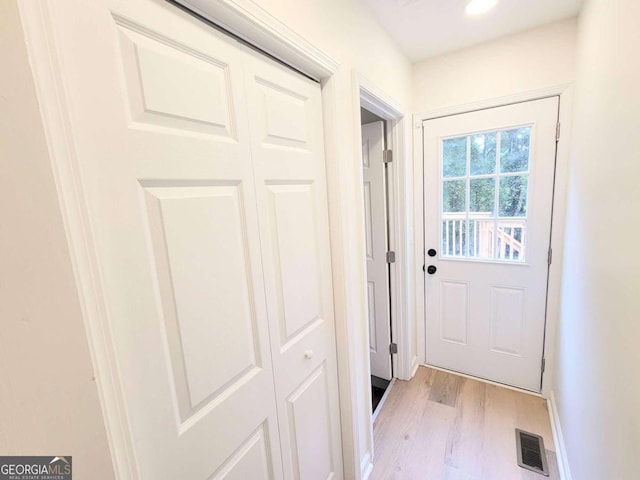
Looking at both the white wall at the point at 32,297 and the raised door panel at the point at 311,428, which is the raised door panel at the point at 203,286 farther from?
the raised door panel at the point at 311,428

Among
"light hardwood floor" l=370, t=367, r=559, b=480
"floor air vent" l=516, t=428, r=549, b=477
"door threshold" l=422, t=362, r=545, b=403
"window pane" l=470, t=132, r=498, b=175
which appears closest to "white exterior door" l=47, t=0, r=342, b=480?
"light hardwood floor" l=370, t=367, r=559, b=480

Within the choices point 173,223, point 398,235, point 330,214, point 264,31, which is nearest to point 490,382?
point 398,235

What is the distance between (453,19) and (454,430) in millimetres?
2488

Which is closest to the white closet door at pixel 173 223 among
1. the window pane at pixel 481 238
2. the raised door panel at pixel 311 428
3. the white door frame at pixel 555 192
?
the raised door panel at pixel 311 428

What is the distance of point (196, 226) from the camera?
28.7 inches

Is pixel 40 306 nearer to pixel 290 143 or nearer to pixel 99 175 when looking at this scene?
pixel 99 175

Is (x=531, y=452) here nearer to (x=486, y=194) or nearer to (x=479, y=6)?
(x=486, y=194)

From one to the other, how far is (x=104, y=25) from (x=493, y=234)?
2297 millimetres

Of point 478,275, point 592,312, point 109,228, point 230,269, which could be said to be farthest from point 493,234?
point 109,228

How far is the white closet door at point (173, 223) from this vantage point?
55 centimetres

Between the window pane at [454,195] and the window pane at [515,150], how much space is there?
0.27 meters

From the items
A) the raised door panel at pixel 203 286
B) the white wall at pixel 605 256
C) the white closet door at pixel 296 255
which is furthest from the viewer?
the white closet door at pixel 296 255

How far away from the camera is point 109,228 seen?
0.57m

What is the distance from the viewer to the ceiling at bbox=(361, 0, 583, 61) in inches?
59.4
